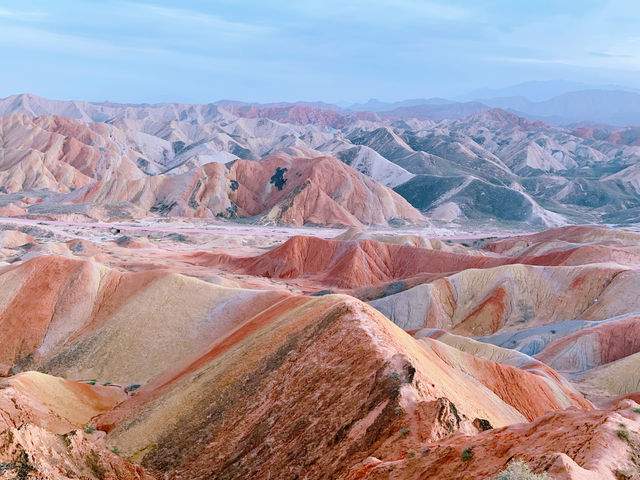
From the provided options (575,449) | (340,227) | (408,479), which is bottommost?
(340,227)

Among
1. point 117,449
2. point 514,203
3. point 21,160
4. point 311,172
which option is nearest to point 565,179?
point 514,203

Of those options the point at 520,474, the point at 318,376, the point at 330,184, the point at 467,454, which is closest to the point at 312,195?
the point at 330,184

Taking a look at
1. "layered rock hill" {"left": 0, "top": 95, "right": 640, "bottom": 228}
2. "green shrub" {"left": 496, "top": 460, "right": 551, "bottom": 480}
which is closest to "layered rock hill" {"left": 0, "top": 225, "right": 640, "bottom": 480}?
"green shrub" {"left": 496, "top": 460, "right": 551, "bottom": 480}

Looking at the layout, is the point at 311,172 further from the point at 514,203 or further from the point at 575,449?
the point at 575,449

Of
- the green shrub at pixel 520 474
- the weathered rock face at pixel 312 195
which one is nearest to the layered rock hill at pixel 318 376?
the green shrub at pixel 520 474

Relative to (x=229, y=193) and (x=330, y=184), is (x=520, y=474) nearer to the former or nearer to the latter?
(x=330, y=184)

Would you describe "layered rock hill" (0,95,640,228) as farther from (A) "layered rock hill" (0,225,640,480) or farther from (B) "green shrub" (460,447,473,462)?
(B) "green shrub" (460,447,473,462)

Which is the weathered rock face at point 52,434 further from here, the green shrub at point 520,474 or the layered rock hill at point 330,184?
the layered rock hill at point 330,184

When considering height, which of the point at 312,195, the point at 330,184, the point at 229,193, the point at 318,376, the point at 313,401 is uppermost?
the point at 330,184
